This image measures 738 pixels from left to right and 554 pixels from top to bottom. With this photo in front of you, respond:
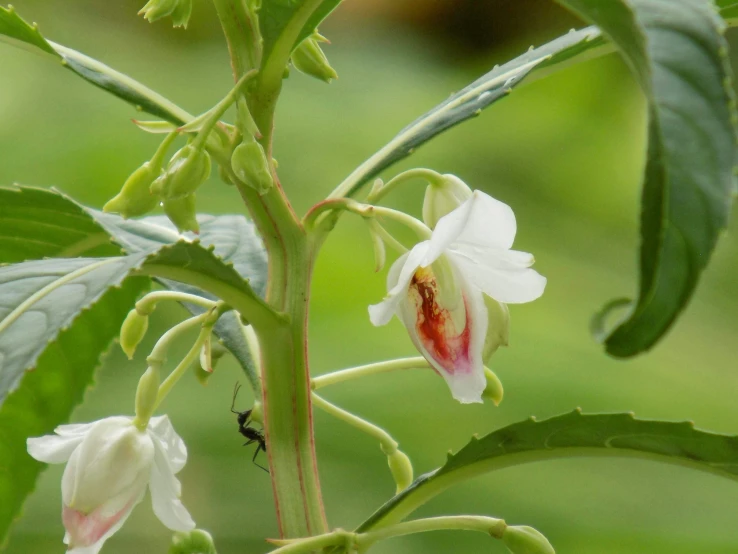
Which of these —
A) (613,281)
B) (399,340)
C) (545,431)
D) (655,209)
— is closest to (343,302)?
(399,340)

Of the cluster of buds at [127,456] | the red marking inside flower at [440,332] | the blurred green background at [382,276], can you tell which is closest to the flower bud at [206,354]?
the cluster of buds at [127,456]

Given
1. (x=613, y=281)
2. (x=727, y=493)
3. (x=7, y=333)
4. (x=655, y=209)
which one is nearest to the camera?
(x=655, y=209)

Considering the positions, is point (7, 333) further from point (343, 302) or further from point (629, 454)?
point (343, 302)

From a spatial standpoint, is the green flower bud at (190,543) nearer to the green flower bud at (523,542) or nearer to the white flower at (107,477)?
the white flower at (107,477)

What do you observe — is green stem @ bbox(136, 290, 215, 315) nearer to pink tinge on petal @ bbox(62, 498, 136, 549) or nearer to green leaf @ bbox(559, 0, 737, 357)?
pink tinge on petal @ bbox(62, 498, 136, 549)

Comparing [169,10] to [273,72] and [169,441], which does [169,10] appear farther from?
[169,441]

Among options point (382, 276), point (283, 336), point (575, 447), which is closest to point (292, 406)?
point (283, 336)
